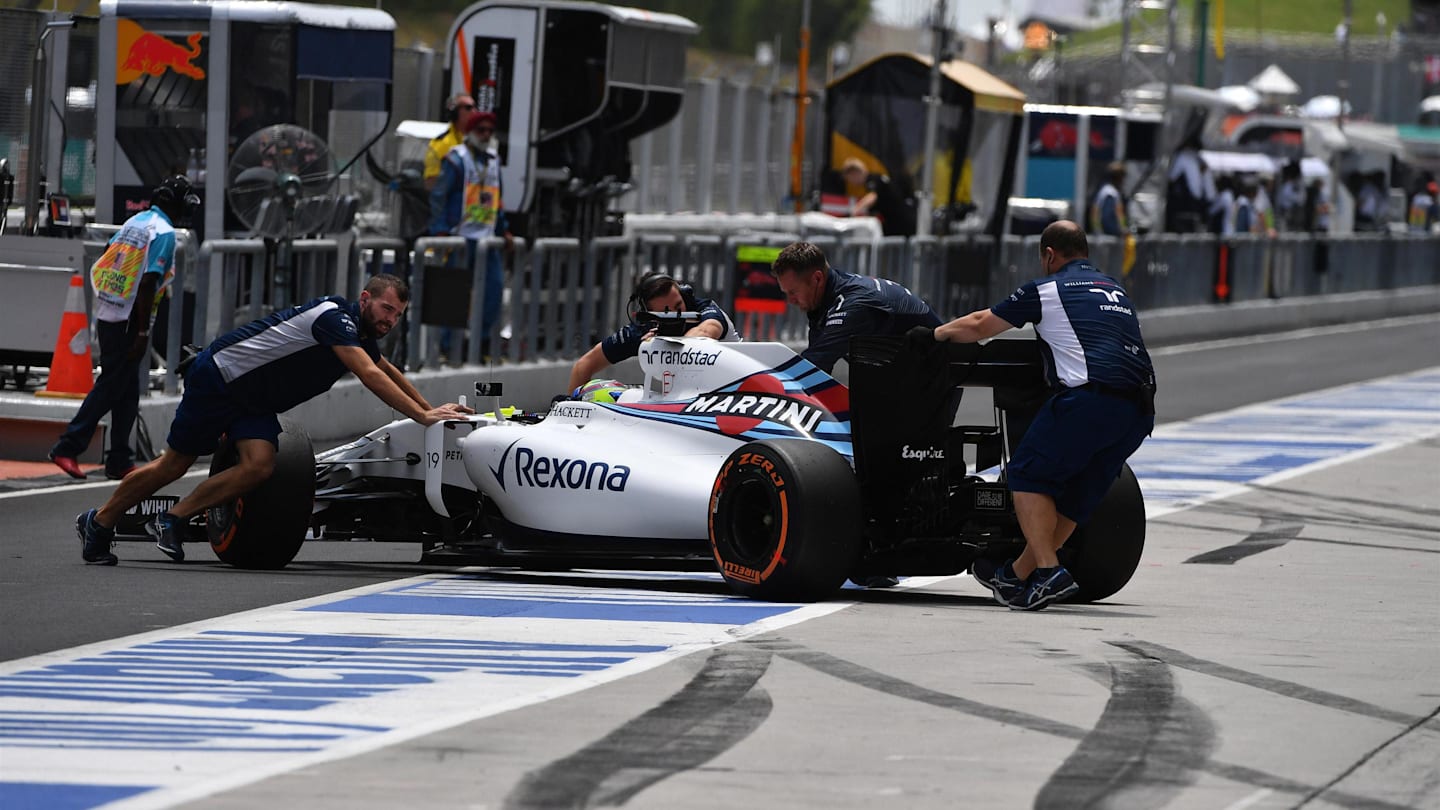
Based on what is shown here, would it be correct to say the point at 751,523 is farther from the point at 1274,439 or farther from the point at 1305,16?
the point at 1305,16

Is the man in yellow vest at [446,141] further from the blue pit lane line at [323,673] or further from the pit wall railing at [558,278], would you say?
the blue pit lane line at [323,673]

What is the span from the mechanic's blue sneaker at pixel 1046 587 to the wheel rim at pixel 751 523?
104 cm

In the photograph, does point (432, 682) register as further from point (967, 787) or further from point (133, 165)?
point (133, 165)

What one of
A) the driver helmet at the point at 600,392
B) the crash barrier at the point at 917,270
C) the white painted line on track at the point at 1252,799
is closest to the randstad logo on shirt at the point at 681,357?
the driver helmet at the point at 600,392

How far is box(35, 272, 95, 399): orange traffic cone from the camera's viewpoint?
1569 centimetres

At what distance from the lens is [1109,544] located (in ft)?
34.3

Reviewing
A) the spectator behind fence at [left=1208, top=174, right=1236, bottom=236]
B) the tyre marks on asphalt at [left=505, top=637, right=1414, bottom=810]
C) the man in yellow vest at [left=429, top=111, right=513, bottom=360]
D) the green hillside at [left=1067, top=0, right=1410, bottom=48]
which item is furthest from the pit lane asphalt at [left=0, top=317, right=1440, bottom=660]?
the green hillside at [left=1067, top=0, right=1410, bottom=48]

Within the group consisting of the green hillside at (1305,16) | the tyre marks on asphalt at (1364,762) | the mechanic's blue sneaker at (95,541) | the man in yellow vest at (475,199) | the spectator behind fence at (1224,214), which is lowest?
the mechanic's blue sneaker at (95,541)

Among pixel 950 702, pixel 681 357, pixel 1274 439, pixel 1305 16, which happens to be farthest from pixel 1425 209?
pixel 1305 16

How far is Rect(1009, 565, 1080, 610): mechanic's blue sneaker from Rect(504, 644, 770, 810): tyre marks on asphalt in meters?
1.96

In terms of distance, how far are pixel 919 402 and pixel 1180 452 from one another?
368 inches

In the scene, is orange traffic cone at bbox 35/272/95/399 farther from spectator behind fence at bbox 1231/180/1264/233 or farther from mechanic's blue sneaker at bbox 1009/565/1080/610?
spectator behind fence at bbox 1231/180/1264/233

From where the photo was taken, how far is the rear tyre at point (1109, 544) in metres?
10.4

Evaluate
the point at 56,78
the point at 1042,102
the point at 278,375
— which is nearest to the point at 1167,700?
the point at 278,375
